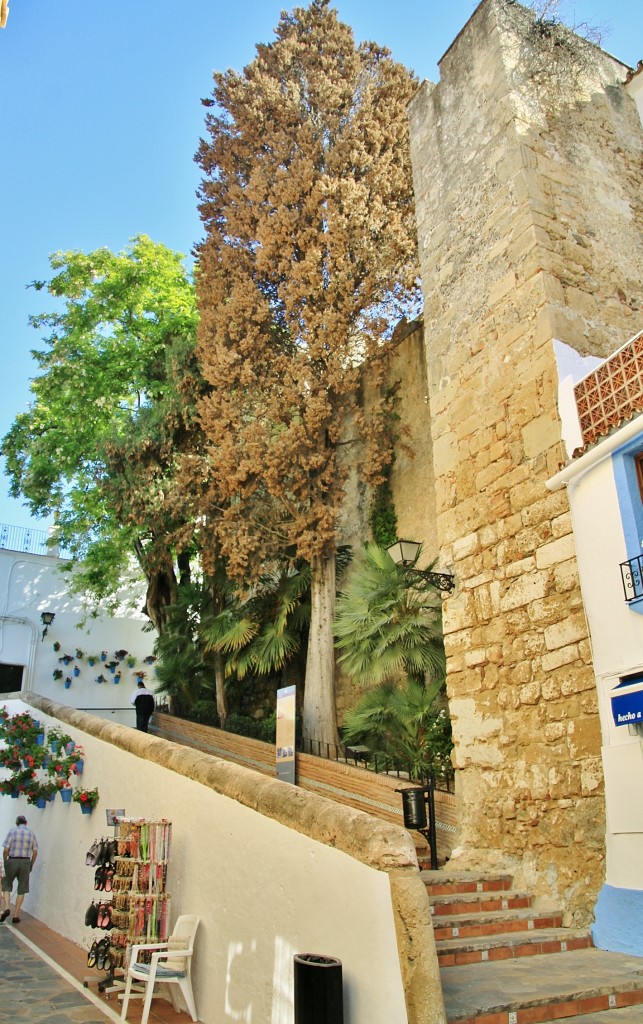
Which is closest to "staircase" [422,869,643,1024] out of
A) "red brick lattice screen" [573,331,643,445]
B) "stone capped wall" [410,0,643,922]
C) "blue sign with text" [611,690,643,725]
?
"stone capped wall" [410,0,643,922]

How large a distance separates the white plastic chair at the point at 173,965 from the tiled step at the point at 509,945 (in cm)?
156

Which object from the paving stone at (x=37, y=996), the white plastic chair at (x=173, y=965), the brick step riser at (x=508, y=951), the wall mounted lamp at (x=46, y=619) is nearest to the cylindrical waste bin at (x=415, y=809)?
the brick step riser at (x=508, y=951)

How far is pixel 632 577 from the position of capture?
17.6 ft

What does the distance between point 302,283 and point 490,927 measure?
31.2 ft

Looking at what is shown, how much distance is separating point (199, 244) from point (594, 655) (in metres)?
10.9

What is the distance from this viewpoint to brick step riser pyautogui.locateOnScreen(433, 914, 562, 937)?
500cm

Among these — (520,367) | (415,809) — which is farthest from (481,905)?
(520,367)

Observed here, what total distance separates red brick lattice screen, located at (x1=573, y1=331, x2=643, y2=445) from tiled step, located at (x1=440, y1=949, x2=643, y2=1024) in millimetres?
3598

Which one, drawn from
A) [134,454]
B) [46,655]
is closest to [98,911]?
[134,454]

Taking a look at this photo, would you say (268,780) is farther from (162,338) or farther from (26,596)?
(26,596)

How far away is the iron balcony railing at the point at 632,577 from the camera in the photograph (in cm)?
530

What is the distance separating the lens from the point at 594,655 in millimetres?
5691

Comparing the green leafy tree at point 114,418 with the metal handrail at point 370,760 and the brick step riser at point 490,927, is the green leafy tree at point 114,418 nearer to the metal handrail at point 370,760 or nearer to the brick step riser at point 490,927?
the metal handrail at point 370,760

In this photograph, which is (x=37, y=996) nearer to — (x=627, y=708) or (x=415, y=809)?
(x=415, y=809)
